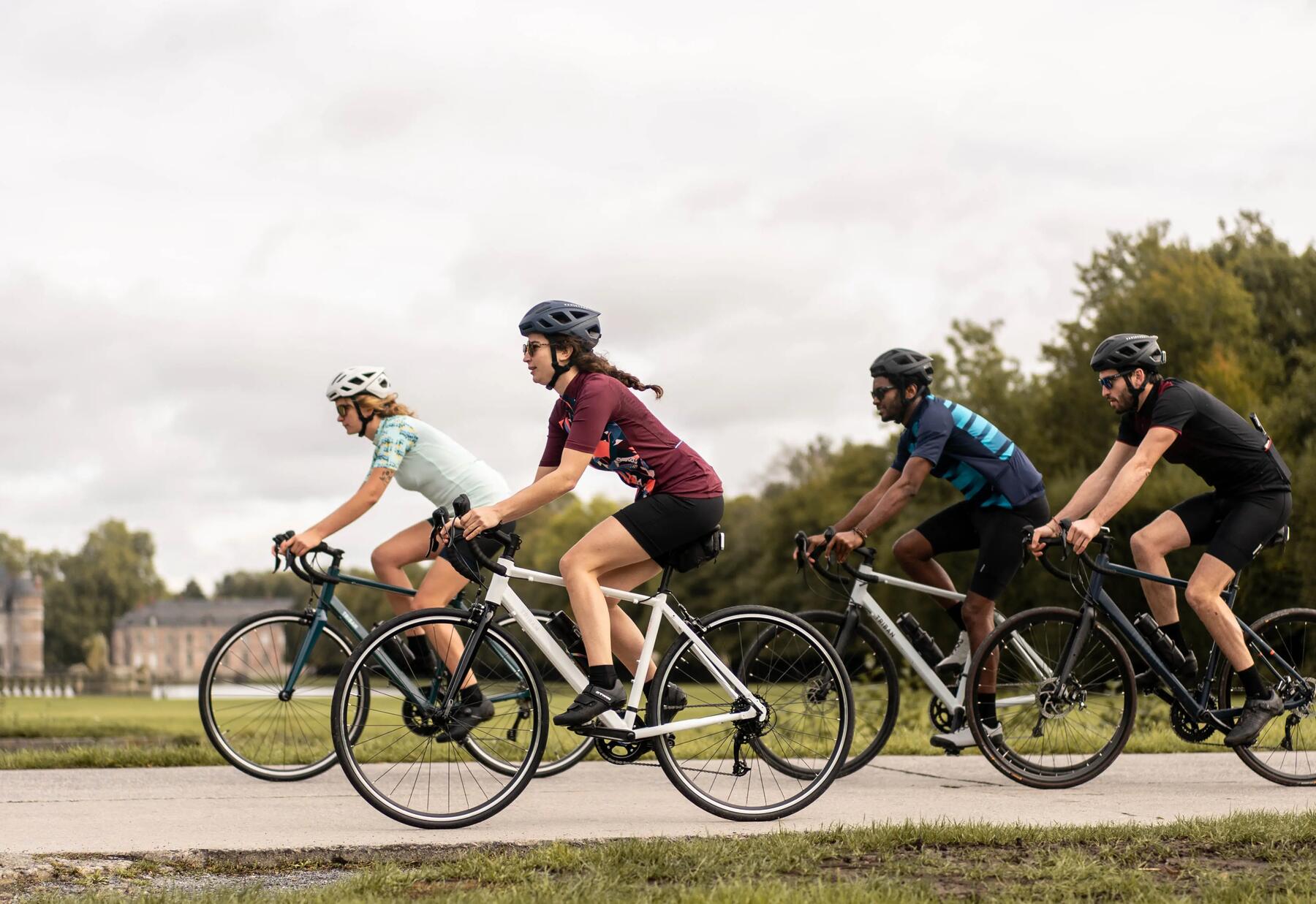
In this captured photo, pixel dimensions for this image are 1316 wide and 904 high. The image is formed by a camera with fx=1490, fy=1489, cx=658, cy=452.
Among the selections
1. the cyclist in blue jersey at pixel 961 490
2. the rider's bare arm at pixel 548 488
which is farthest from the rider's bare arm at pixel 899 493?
the rider's bare arm at pixel 548 488

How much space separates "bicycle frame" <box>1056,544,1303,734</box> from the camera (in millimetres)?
→ 6949

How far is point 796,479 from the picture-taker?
77562 millimetres

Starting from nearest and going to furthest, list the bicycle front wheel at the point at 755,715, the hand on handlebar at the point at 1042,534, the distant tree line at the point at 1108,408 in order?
the bicycle front wheel at the point at 755,715
the hand on handlebar at the point at 1042,534
the distant tree line at the point at 1108,408

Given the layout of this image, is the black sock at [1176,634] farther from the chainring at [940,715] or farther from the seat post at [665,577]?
the seat post at [665,577]

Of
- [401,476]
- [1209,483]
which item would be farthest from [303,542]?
[1209,483]

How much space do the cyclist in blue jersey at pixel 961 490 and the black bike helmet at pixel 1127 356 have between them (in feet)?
2.41

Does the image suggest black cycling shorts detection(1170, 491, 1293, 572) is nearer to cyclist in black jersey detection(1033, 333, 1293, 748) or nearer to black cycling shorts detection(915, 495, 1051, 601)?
cyclist in black jersey detection(1033, 333, 1293, 748)

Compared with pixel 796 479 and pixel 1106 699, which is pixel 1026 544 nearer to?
pixel 1106 699

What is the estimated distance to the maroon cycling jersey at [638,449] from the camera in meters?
5.84

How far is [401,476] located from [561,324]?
2155mm

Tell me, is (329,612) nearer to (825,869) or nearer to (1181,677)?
(825,869)

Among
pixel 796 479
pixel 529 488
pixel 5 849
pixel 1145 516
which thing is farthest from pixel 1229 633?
pixel 796 479

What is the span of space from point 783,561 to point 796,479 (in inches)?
826

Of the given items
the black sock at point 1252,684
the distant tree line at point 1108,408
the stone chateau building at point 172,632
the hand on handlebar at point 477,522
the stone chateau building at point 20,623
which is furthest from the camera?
the stone chateau building at point 172,632
